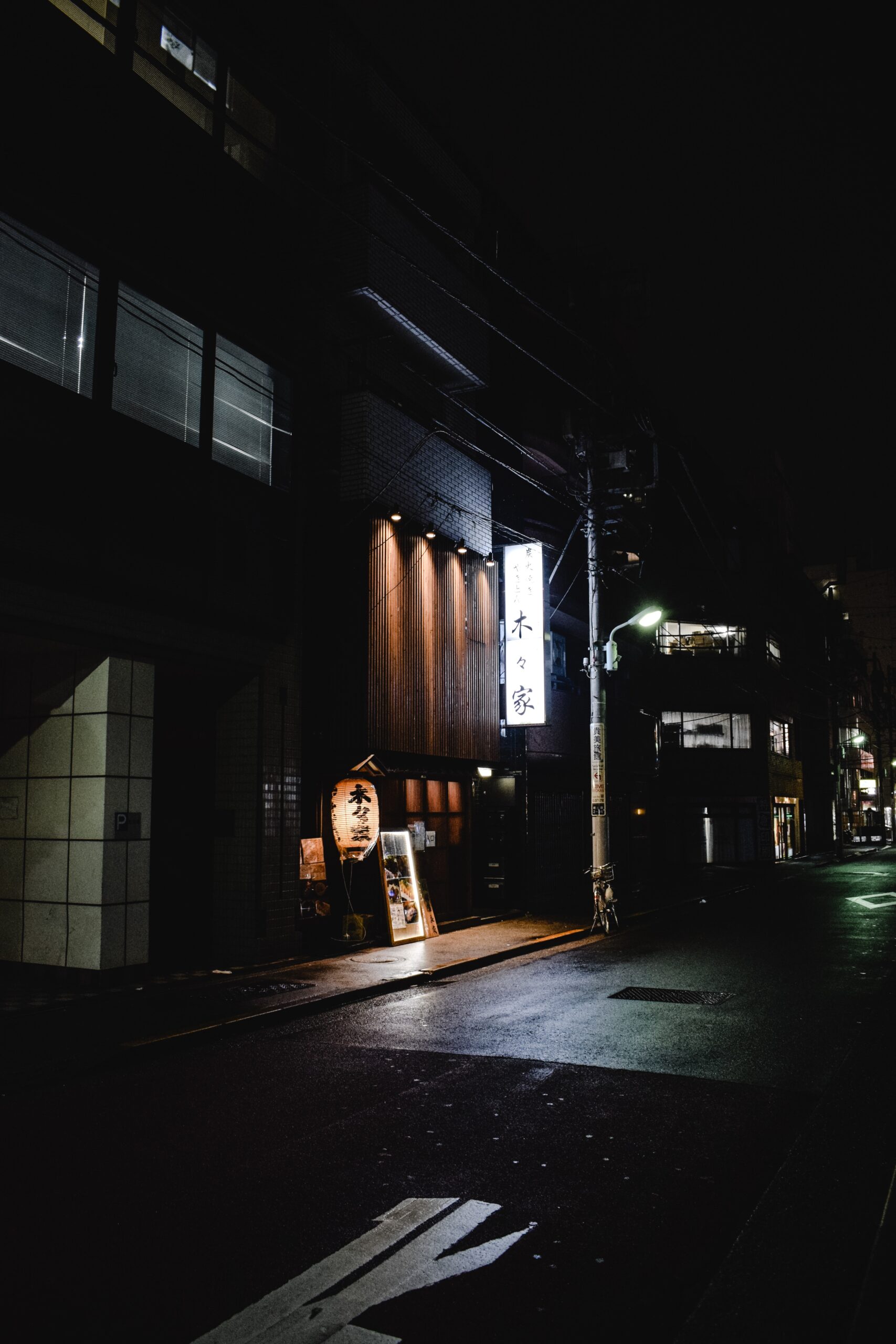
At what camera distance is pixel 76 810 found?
12.0 metres

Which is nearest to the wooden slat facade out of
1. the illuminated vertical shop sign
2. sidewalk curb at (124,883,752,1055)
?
the illuminated vertical shop sign

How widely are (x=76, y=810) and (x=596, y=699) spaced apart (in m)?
10.5

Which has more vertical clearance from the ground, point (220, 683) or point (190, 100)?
point (190, 100)

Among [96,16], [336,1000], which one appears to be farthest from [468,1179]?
[96,16]

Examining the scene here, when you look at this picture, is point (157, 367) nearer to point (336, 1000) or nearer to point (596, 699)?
point (336, 1000)

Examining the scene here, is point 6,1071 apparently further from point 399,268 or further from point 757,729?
point 757,729

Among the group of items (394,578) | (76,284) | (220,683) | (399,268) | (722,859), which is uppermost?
(399,268)

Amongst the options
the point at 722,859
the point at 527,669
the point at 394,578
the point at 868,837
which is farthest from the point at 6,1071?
the point at 868,837

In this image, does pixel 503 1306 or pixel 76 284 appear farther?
pixel 76 284

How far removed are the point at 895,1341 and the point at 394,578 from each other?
46.5 feet

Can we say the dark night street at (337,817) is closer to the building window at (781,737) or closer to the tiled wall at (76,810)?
the tiled wall at (76,810)

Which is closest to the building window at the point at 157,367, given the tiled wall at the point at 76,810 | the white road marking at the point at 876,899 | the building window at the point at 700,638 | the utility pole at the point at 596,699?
the tiled wall at the point at 76,810

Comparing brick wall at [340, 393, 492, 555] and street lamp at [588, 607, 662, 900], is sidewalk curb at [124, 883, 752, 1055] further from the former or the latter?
brick wall at [340, 393, 492, 555]

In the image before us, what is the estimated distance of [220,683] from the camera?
561 inches
